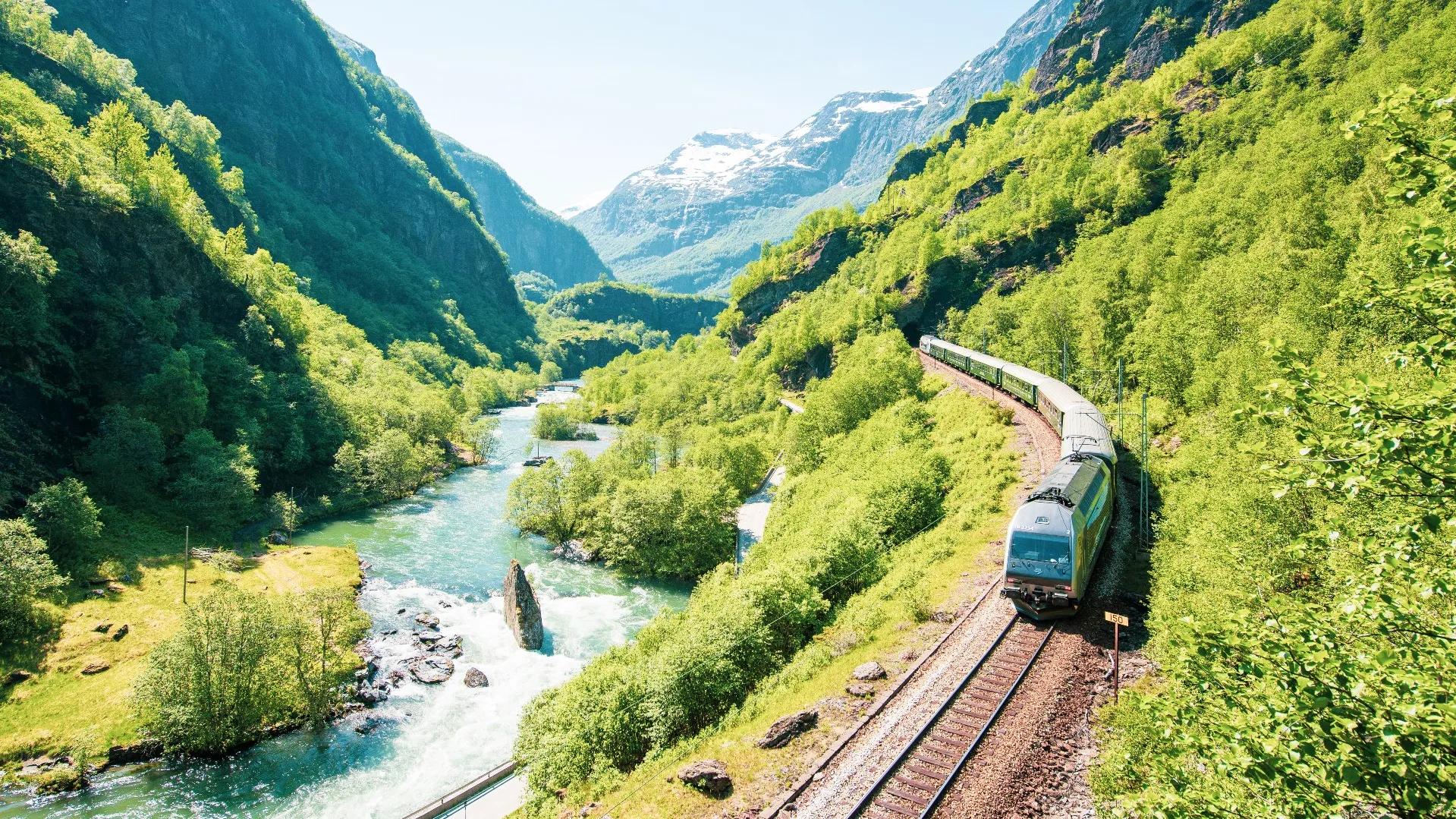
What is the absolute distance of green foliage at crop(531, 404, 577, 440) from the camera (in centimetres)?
11288

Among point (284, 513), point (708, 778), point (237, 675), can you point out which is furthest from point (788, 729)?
point (284, 513)

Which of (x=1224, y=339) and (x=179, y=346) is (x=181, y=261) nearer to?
(x=179, y=346)

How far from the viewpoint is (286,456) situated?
68.9 metres

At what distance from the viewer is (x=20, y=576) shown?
34.5m

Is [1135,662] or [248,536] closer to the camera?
[1135,662]

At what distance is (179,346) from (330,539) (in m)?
27.5

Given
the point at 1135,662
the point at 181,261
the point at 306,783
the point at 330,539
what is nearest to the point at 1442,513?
the point at 1135,662

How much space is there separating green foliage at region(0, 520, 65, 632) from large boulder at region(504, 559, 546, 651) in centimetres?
2422

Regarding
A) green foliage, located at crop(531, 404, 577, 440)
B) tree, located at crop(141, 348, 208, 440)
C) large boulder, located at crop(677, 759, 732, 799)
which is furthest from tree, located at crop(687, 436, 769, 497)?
green foliage, located at crop(531, 404, 577, 440)

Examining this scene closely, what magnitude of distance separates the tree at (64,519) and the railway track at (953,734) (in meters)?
52.7

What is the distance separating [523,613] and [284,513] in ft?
107

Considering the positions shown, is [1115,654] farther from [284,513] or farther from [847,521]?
[284,513]

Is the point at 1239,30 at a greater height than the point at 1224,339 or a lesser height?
greater

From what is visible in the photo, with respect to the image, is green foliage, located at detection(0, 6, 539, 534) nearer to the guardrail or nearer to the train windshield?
the guardrail
